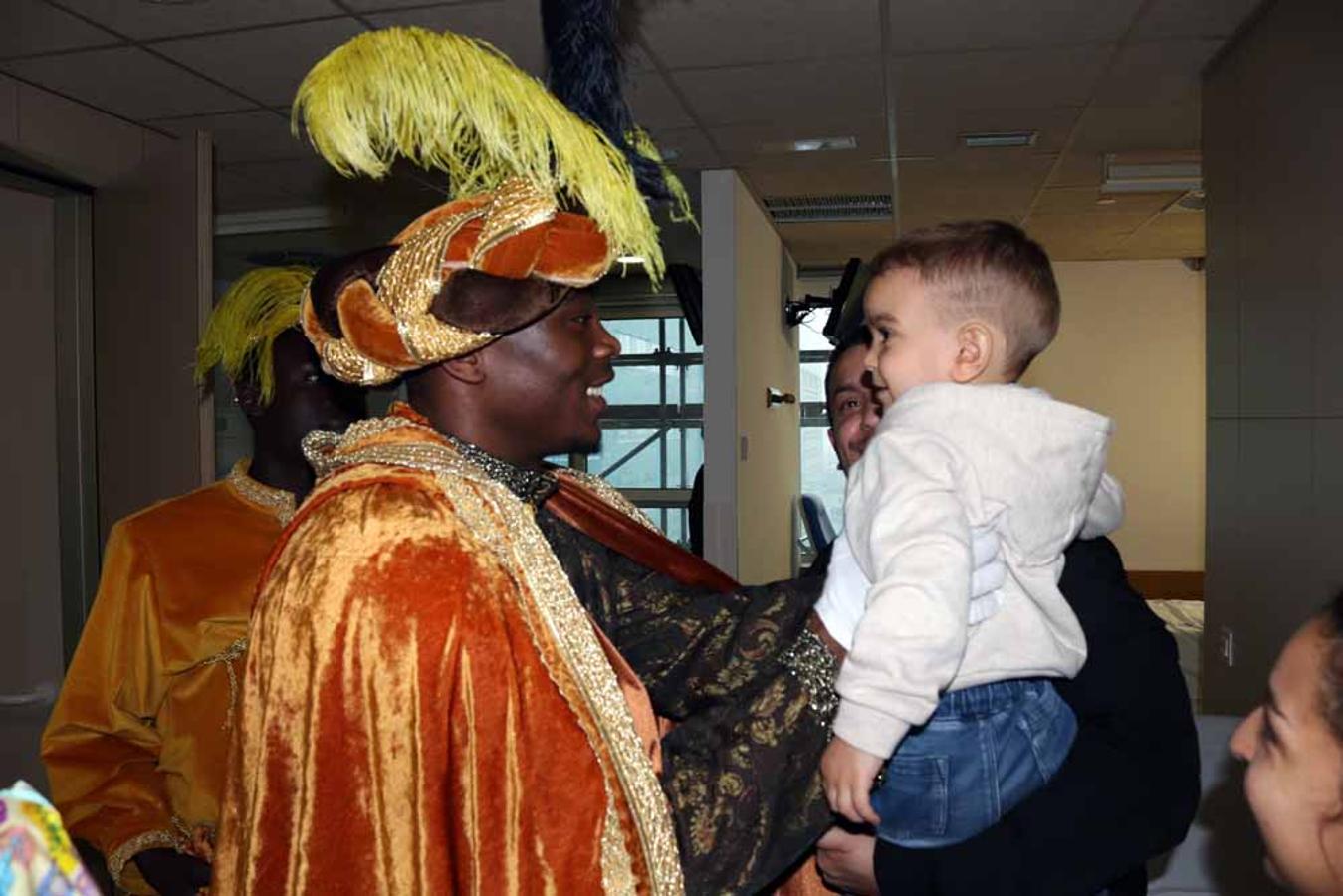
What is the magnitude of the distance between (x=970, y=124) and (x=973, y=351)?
4.49 meters

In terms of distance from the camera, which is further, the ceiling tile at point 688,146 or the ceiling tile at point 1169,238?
the ceiling tile at point 1169,238

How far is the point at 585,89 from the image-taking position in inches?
52.7

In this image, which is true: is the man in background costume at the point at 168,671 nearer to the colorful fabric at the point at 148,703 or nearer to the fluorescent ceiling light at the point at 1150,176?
the colorful fabric at the point at 148,703

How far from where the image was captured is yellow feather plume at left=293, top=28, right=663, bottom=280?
3.96 ft

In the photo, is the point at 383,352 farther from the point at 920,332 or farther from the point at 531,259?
the point at 920,332

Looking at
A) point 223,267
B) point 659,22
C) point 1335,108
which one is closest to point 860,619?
point 1335,108

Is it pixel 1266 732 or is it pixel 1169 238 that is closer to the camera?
pixel 1266 732

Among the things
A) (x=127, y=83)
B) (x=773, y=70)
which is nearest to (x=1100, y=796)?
(x=773, y=70)

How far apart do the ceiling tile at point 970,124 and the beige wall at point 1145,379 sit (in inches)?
190

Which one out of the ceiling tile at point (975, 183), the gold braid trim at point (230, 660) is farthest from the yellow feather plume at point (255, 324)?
the ceiling tile at point (975, 183)

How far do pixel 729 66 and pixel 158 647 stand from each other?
135 inches

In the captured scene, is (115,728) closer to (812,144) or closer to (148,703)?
(148,703)

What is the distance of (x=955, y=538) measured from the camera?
44.4 inches

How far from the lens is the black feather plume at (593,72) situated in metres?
1.34
